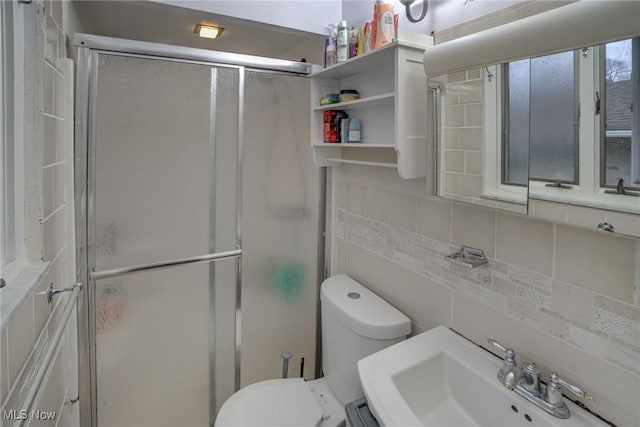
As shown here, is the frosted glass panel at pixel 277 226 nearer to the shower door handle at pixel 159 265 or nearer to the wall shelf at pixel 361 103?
the shower door handle at pixel 159 265

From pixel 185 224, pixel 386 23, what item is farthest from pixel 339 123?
pixel 185 224

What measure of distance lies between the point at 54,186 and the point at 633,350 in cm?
164

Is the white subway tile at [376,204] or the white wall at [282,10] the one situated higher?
the white wall at [282,10]

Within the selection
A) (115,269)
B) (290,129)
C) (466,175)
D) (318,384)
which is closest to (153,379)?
(115,269)

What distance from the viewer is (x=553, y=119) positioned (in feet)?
2.87

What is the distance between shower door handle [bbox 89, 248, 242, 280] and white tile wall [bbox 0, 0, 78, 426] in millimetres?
107

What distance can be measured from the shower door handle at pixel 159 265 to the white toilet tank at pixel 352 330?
0.49 metres

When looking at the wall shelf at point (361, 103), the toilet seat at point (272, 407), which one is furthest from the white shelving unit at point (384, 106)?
the toilet seat at point (272, 407)

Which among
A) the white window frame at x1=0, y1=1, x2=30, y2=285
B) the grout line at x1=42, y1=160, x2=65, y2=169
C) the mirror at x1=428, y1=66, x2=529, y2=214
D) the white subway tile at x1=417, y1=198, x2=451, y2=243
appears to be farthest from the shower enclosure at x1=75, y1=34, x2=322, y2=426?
the mirror at x1=428, y1=66, x2=529, y2=214

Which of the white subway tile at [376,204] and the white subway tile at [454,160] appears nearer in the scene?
the white subway tile at [454,160]

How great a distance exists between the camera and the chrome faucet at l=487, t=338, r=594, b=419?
0.88m

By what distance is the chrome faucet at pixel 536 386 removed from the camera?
88 centimetres

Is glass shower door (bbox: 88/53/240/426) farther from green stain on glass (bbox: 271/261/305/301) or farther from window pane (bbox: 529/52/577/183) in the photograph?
window pane (bbox: 529/52/577/183)

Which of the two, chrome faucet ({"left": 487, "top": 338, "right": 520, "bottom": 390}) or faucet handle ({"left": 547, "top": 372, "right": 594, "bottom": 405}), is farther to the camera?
chrome faucet ({"left": 487, "top": 338, "right": 520, "bottom": 390})
